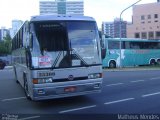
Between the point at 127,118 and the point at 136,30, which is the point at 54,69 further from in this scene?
the point at 136,30

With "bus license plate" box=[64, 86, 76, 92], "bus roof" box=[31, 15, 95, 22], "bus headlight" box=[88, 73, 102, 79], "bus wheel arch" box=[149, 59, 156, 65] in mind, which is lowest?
"bus wheel arch" box=[149, 59, 156, 65]

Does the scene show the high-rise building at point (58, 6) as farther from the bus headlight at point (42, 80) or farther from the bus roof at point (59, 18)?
the bus headlight at point (42, 80)

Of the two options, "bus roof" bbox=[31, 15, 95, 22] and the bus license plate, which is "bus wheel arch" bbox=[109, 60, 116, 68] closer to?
"bus roof" bbox=[31, 15, 95, 22]

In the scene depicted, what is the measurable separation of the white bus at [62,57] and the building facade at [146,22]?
86237mm

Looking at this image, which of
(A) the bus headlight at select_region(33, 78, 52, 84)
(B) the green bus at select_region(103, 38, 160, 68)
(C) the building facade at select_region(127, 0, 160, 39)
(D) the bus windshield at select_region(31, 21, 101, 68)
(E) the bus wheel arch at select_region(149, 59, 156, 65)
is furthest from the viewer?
(C) the building facade at select_region(127, 0, 160, 39)

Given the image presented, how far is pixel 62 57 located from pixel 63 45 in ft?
1.34

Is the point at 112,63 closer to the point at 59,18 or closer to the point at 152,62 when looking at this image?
the point at 152,62

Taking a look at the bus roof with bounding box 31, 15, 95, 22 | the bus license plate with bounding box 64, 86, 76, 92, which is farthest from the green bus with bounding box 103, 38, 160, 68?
the bus license plate with bounding box 64, 86, 76, 92

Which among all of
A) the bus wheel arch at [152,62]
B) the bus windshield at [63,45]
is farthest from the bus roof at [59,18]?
the bus wheel arch at [152,62]

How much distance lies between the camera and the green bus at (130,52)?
3308 centimetres

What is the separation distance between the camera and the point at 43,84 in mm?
10102

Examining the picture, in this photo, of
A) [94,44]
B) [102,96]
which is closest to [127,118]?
[94,44]

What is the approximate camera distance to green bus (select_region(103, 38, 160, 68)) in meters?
33.1

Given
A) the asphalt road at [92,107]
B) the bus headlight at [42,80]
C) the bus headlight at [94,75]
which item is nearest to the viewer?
the asphalt road at [92,107]
